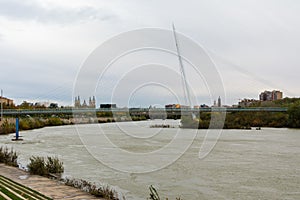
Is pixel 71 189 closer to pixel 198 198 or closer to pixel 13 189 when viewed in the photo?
pixel 13 189

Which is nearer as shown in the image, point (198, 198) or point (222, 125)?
point (198, 198)

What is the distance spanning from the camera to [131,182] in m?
9.25

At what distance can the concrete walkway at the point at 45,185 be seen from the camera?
6.85 m

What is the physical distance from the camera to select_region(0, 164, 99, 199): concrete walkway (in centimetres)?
685

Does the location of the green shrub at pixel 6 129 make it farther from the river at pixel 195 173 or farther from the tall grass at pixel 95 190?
the tall grass at pixel 95 190

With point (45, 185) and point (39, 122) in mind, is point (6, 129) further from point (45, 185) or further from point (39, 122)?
point (45, 185)

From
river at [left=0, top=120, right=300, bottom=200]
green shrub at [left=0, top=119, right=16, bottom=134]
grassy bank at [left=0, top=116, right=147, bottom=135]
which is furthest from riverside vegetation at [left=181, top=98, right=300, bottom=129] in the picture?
river at [left=0, top=120, right=300, bottom=200]

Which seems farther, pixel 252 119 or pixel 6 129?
pixel 252 119

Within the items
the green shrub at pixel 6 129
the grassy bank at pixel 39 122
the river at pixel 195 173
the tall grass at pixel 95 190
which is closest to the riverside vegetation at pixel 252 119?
the grassy bank at pixel 39 122

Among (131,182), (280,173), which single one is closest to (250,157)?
(280,173)

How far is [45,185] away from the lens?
25.4 ft

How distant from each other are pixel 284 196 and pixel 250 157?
6597 millimetres

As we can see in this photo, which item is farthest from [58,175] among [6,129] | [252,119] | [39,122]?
[252,119]

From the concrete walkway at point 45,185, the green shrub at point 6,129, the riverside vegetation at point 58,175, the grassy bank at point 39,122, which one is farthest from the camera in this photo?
the grassy bank at point 39,122
